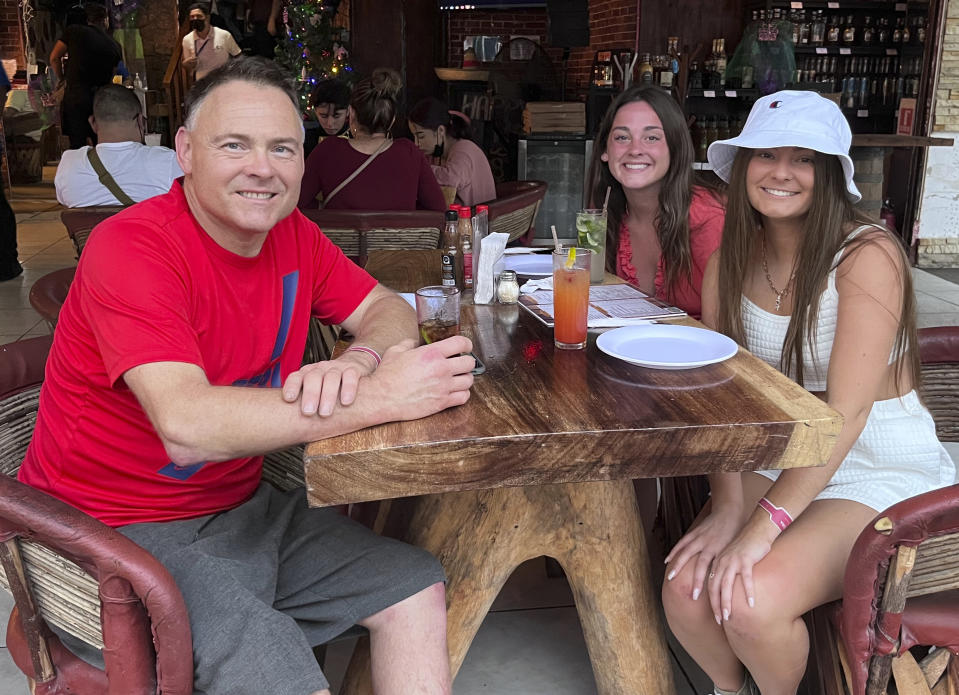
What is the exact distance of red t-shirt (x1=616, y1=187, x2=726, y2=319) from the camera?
2.45 meters

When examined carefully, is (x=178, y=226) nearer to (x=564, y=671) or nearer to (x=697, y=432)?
(x=697, y=432)

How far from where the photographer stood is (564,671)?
86.0 inches

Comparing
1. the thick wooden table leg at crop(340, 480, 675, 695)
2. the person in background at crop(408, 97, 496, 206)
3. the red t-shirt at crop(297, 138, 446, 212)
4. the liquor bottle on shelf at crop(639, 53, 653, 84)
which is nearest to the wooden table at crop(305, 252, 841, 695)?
the thick wooden table leg at crop(340, 480, 675, 695)

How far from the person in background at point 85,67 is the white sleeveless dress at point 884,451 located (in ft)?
26.0

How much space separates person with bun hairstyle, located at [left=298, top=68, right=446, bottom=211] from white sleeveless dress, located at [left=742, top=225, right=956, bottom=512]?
8.58 ft

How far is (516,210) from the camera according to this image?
4.24 meters

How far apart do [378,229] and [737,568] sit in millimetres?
2415

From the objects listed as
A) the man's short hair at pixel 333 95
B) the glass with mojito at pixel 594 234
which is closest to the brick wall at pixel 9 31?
the man's short hair at pixel 333 95

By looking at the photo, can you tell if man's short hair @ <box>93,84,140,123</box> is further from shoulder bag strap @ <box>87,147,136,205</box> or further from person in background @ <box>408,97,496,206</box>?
person in background @ <box>408,97,496,206</box>

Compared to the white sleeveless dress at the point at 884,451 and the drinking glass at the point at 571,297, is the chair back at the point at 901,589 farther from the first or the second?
the drinking glass at the point at 571,297

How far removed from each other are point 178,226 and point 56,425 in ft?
1.27

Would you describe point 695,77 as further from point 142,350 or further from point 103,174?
point 142,350

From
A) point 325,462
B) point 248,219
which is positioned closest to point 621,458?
point 325,462

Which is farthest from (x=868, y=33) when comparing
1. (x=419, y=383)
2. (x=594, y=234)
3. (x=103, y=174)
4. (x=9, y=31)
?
(x=9, y=31)
